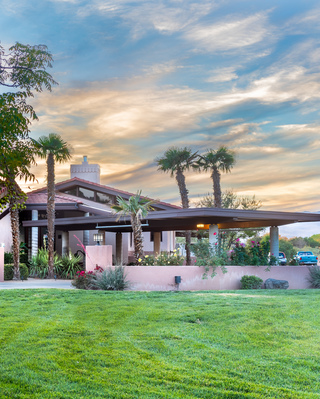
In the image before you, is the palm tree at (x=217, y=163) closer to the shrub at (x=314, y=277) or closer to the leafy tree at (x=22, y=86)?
the shrub at (x=314, y=277)

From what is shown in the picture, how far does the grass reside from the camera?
5570mm

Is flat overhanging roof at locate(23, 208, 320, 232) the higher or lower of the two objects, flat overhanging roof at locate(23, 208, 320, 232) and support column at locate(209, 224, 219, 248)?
the higher

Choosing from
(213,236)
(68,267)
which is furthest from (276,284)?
(68,267)

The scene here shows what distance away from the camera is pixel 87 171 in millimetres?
32812

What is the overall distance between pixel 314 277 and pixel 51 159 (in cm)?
1378

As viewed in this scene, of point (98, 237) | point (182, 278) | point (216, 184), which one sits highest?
point (216, 184)

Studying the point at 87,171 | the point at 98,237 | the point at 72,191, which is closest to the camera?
the point at 98,237

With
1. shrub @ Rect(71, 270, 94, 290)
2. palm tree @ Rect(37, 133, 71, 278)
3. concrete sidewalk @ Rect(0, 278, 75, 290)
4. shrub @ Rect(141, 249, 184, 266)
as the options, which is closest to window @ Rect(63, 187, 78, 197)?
palm tree @ Rect(37, 133, 71, 278)

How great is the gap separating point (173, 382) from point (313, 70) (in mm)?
15091

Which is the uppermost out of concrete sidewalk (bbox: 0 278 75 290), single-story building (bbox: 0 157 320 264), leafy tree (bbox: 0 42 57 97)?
leafy tree (bbox: 0 42 57 97)

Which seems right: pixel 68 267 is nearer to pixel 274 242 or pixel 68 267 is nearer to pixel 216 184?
pixel 274 242

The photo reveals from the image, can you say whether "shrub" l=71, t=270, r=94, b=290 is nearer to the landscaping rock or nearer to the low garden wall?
the low garden wall

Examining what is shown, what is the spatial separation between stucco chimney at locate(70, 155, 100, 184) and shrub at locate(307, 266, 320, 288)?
18207mm

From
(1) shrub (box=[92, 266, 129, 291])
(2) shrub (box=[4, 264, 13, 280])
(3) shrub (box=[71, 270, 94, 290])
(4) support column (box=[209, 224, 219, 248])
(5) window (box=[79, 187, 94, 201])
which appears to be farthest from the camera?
(5) window (box=[79, 187, 94, 201])
